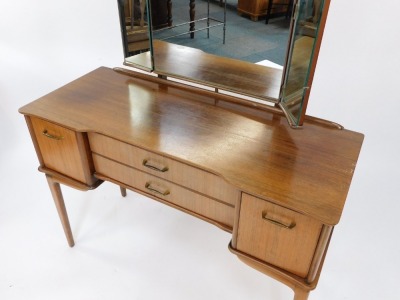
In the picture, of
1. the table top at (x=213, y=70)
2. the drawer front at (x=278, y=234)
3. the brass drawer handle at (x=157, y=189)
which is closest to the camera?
the drawer front at (x=278, y=234)

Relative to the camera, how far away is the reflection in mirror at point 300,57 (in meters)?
1.02

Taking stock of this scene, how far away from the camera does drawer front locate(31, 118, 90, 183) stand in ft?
4.00

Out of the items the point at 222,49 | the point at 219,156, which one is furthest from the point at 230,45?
the point at 219,156

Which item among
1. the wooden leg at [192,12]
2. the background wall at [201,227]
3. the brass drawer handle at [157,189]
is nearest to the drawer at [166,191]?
the brass drawer handle at [157,189]

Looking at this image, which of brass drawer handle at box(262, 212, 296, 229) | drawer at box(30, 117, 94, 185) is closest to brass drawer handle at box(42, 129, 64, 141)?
drawer at box(30, 117, 94, 185)

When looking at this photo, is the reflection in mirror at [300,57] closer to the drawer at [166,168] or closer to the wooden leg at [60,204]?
the drawer at [166,168]

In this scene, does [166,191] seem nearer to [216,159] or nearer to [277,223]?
[216,159]

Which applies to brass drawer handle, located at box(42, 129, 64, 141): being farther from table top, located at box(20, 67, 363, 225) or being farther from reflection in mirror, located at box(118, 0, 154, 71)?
reflection in mirror, located at box(118, 0, 154, 71)

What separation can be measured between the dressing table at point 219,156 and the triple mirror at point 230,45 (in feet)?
0.06

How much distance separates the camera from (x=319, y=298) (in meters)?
1.40

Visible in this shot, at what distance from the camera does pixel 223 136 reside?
1131 millimetres

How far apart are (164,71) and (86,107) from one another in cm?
36

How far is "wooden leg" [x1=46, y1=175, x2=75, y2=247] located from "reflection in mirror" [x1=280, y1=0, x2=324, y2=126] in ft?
3.04

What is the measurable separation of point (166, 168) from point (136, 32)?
66cm
